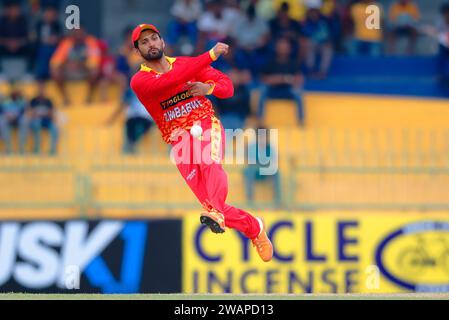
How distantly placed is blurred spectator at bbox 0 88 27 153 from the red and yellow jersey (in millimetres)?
7689

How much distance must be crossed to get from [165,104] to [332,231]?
5.99 m

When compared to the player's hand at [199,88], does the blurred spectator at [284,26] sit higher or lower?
higher

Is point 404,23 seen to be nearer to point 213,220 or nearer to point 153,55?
point 153,55

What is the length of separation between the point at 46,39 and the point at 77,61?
84 cm

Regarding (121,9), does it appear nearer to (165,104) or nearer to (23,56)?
(23,56)

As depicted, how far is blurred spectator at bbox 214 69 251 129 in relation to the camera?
21.2 metres

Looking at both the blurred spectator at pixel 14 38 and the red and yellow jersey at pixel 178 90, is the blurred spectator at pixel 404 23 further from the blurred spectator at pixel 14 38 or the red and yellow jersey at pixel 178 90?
the red and yellow jersey at pixel 178 90

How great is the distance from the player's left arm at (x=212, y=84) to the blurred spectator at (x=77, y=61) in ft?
32.7

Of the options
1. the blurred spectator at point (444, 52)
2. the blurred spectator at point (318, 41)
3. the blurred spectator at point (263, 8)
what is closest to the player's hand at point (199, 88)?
the blurred spectator at point (318, 41)

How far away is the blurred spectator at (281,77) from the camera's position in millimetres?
21969

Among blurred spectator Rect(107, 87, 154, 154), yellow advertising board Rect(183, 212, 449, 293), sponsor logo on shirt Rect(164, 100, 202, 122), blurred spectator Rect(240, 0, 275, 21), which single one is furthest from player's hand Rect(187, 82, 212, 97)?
blurred spectator Rect(240, 0, 275, 21)

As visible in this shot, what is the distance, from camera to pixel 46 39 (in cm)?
2331
